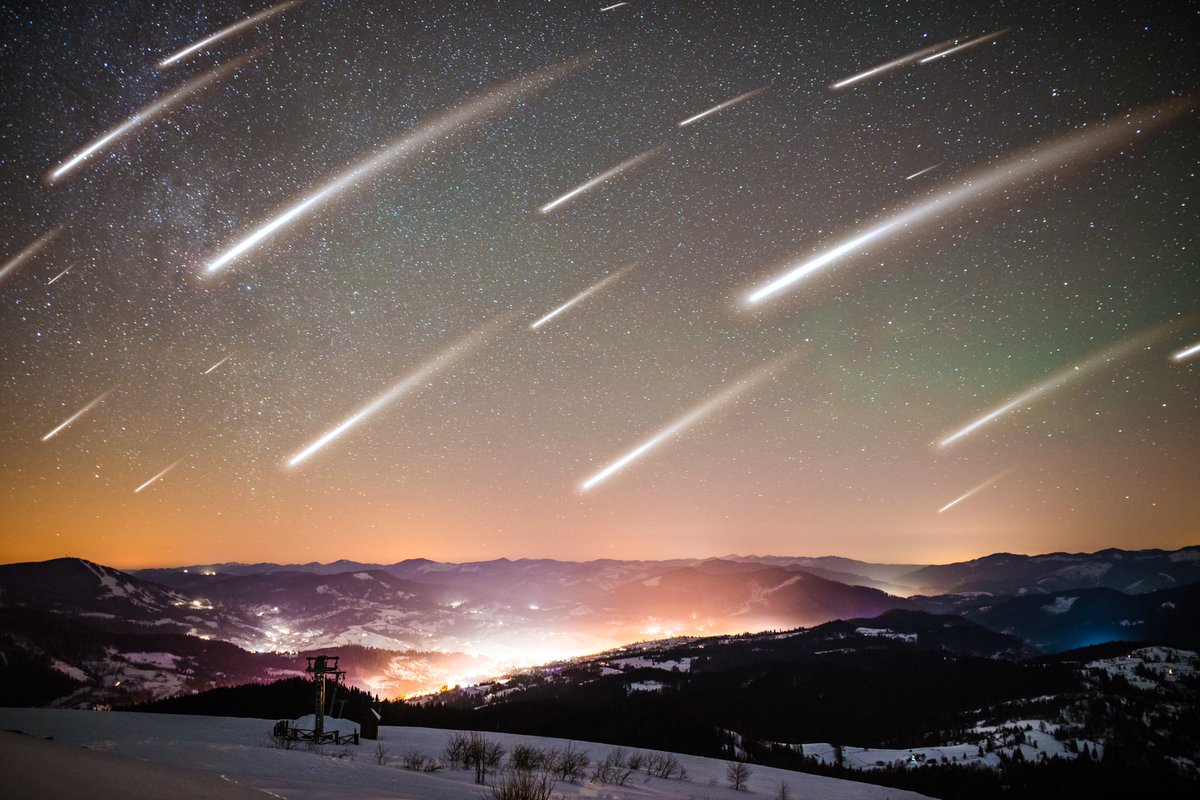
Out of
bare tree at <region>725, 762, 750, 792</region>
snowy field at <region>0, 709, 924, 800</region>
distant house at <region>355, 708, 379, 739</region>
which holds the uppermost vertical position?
snowy field at <region>0, 709, 924, 800</region>

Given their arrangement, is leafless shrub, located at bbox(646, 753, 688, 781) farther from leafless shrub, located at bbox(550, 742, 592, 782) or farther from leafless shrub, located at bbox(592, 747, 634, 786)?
leafless shrub, located at bbox(550, 742, 592, 782)

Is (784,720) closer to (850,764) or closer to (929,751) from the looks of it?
(929,751)

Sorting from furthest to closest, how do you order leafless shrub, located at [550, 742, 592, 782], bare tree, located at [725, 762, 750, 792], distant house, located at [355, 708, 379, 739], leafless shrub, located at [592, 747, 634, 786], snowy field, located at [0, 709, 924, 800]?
bare tree, located at [725, 762, 750, 792], distant house, located at [355, 708, 379, 739], leafless shrub, located at [592, 747, 634, 786], leafless shrub, located at [550, 742, 592, 782], snowy field, located at [0, 709, 924, 800]

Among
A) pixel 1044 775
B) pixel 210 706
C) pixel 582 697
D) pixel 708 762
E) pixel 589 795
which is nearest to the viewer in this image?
pixel 589 795

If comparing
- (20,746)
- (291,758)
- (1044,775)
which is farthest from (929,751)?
(20,746)

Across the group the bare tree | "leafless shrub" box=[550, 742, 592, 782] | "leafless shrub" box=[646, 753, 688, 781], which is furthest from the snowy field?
"leafless shrub" box=[550, 742, 592, 782]

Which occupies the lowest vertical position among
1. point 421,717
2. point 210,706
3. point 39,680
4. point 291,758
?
point 39,680

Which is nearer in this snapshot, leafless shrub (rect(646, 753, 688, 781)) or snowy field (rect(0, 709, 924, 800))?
snowy field (rect(0, 709, 924, 800))

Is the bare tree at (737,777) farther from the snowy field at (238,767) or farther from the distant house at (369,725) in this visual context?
the distant house at (369,725)

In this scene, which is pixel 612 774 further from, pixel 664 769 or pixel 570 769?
pixel 664 769
